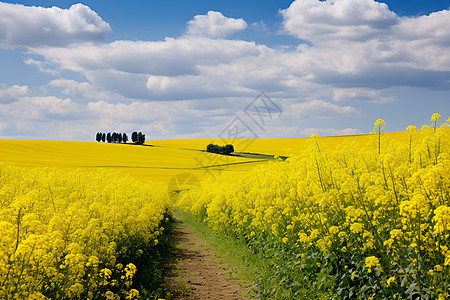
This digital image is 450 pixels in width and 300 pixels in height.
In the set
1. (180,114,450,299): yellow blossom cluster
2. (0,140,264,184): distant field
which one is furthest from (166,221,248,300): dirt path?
(0,140,264,184): distant field

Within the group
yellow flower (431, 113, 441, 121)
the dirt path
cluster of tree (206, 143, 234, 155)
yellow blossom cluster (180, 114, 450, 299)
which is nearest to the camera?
yellow blossom cluster (180, 114, 450, 299)

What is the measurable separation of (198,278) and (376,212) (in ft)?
21.7

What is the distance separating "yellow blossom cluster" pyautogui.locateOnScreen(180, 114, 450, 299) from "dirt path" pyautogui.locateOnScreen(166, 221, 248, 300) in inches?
66.2

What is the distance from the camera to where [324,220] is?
754cm

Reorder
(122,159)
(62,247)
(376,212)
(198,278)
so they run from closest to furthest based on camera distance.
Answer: (376,212) < (62,247) < (198,278) < (122,159)

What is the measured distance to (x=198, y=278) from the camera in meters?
11.6

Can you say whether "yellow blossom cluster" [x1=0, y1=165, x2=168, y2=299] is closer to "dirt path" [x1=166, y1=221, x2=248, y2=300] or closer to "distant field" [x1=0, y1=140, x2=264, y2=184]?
"dirt path" [x1=166, y1=221, x2=248, y2=300]

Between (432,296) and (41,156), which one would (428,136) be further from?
(41,156)

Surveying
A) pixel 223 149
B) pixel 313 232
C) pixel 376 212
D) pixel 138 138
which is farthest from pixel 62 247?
pixel 138 138

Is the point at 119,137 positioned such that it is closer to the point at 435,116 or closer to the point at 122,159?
the point at 122,159

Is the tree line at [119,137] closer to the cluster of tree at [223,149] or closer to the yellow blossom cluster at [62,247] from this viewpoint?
the cluster of tree at [223,149]

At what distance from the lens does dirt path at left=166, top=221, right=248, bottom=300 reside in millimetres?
9977

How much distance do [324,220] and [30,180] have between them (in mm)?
10357

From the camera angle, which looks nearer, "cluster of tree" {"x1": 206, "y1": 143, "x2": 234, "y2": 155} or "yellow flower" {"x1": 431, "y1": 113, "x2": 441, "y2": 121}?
"yellow flower" {"x1": 431, "y1": 113, "x2": 441, "y2": 121}
